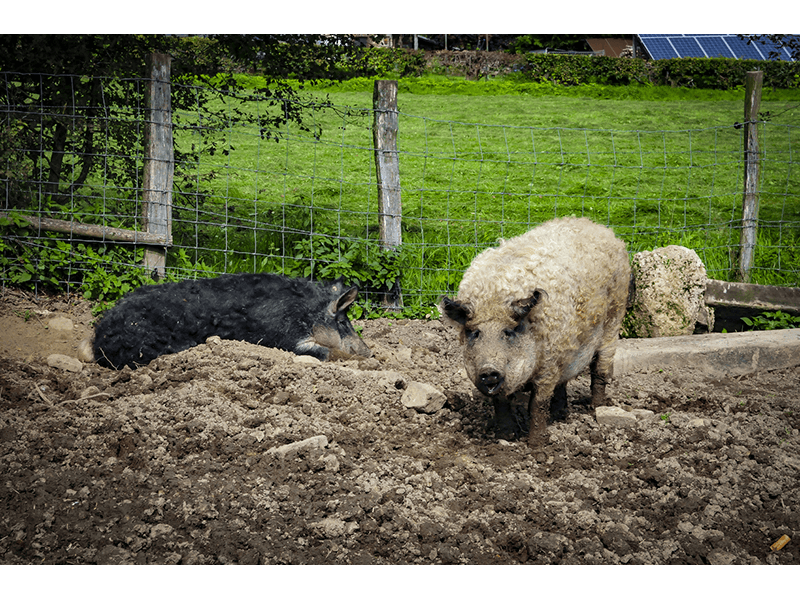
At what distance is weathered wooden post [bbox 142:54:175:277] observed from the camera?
6.17 m

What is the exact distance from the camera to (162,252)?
6406mm

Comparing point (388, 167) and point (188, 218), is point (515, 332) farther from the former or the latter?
point (188, 218)

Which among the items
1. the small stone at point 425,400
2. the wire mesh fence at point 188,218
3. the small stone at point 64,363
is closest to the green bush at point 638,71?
the wire mesh fence at point 188,218

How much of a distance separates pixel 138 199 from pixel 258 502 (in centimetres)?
464

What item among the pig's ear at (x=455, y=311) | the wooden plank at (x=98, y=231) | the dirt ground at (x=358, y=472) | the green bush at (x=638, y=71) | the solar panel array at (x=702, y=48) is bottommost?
the dirt ground at (x=358, y=472)

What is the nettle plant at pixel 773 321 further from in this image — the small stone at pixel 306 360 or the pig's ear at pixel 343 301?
the small stone at pixel 306 360

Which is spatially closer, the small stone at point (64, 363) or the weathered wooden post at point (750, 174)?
the small stone at point (64, 363)

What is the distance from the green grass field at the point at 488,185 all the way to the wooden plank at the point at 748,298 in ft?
4.12

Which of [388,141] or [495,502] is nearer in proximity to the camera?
[495,502]

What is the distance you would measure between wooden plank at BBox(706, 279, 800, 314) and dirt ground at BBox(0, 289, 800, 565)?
3.51 feet

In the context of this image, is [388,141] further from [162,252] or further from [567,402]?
[567,402]

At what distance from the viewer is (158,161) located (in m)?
6.24

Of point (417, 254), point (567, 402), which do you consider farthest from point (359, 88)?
point (567, 402)

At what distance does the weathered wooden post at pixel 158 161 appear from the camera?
20.2 ft
